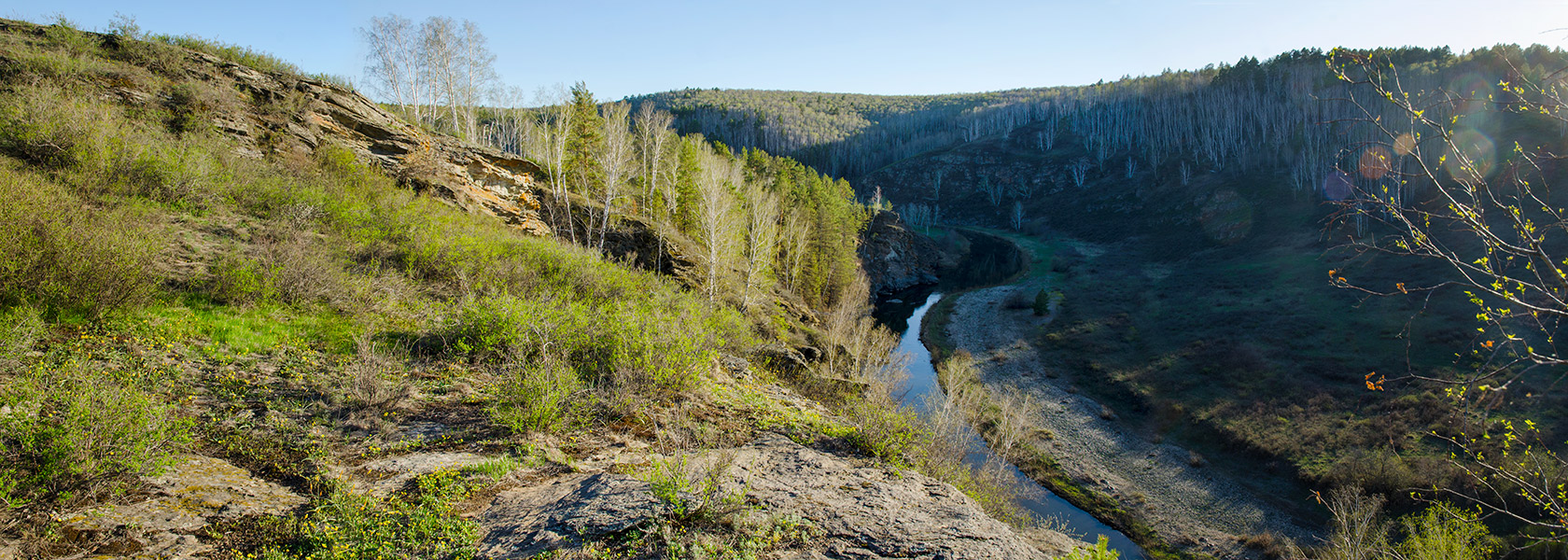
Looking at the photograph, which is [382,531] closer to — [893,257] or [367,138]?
[367,138]

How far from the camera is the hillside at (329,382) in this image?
496 centimetres

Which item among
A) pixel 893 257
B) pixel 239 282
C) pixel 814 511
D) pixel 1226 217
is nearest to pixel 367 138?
pixel 239 282

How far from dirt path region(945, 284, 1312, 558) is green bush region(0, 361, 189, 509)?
23759 millimetres

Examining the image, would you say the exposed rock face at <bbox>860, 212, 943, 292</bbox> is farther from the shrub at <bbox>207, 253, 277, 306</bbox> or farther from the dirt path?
the shrub at <bbox>207, 253, 277, 306</bbox>

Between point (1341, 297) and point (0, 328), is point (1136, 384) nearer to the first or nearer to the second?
point (1341, 297)

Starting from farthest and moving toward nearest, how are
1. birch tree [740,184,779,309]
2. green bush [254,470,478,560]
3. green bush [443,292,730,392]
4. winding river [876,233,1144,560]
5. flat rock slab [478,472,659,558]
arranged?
Result: birch tree [740,184,779,309], winding river [876,233,1144,560], green bush [443,292,730,392], flat rock slab [478,472,659,558], green bush [254,470,478,560]

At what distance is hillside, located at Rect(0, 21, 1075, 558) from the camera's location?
16.3 feet

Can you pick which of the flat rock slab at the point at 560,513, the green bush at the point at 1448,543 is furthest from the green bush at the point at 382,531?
the green bush at the point at 1448,543

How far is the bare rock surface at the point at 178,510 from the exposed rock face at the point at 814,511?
79.0 inches

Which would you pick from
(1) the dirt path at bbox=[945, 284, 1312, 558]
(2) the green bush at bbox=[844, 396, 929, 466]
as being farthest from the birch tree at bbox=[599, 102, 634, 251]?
(1) the dirt path at bbox=[945, 284, 1312, 558]

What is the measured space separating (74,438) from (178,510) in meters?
0.92

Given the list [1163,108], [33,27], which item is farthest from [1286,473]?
[1163,108]

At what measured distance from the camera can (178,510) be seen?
4871mm

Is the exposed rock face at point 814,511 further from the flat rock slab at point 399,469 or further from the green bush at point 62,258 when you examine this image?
the green bush at point 62,258
